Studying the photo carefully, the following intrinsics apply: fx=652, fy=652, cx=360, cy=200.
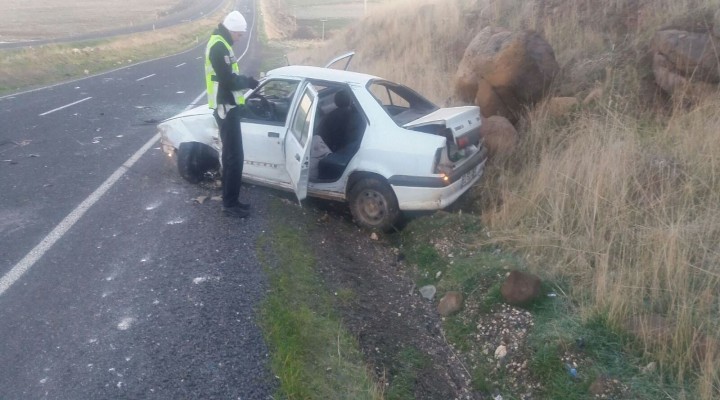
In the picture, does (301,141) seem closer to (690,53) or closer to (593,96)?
(593,96)

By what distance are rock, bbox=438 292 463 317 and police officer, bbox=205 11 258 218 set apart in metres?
2.40

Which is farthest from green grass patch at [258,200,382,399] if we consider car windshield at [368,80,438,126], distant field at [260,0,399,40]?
distant field at [260,0,399,40]

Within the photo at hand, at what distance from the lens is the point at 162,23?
47.4 m

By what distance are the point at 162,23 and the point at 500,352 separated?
1872 inches

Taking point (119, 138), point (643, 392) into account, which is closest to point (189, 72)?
point (119, 138)

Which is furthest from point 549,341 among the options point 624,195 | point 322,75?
point 322,75

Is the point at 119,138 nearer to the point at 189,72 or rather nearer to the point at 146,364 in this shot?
the point at 146,364

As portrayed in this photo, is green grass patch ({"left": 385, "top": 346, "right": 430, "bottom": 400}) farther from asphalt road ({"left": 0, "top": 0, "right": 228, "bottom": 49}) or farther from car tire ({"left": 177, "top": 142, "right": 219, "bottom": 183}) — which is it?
asphalt road ({"left": 0, "top": 0, "right": 228, "bottom": 49})

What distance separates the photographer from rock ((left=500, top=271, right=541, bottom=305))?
4980 mm

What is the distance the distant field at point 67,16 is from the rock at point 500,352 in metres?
34.5

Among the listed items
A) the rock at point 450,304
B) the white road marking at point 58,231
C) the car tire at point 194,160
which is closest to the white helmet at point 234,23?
the car tire at point 194,160

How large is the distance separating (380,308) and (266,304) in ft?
3.33

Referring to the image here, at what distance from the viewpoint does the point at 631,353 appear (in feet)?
14.0

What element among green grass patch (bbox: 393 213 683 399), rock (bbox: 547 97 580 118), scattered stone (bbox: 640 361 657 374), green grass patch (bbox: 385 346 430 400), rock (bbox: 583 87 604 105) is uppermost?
rock (bbox: 583 87 604 105)
